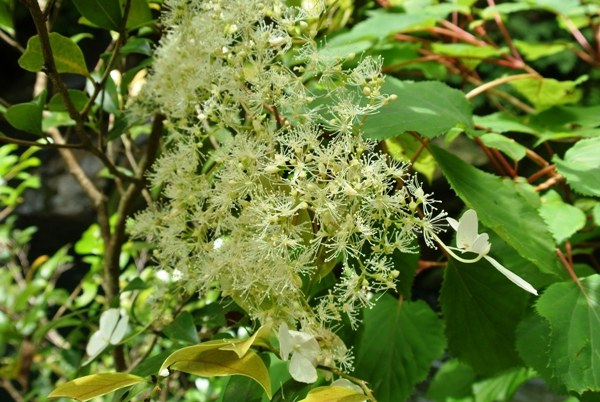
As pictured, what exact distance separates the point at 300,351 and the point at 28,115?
32 cm

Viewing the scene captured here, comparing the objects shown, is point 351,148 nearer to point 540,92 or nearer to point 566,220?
point 566,220

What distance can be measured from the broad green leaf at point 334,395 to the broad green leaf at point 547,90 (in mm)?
586

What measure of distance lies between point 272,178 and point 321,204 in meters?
0.05

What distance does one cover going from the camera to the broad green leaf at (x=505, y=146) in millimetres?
553

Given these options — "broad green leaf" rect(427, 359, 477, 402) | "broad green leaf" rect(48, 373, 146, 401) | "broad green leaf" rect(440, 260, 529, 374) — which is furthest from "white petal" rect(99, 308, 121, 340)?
"broad green leaf" rect(427, 359, 477, 402)

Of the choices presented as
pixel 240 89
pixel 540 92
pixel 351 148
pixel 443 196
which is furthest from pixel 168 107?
pixel 443 196

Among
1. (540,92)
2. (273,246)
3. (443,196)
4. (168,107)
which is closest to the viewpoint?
(273,246)

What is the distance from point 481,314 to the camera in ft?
1.74

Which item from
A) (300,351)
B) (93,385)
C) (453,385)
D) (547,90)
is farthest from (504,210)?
(453,385)

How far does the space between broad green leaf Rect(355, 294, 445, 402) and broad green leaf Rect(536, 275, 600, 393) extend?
136 mm

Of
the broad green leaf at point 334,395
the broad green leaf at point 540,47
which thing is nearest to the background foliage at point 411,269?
the broad green leaf at point 334,395

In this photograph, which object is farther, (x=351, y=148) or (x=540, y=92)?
(x=540, y=92)

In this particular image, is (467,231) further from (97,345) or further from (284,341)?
(97,345)

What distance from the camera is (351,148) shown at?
14.3 inches
